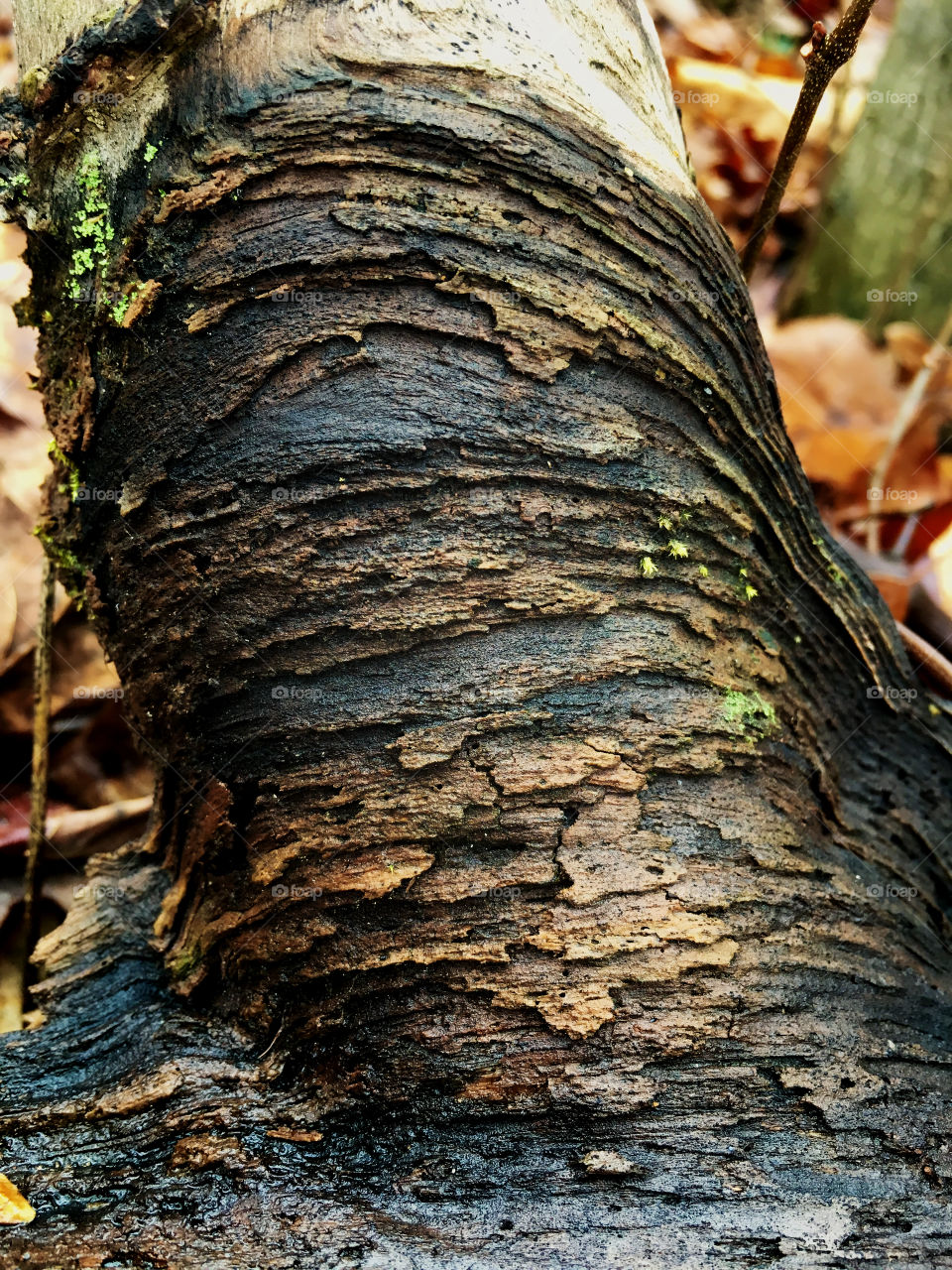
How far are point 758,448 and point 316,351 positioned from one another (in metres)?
0.70

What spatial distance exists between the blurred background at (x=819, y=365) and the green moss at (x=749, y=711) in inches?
31.0

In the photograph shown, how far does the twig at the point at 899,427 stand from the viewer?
2.97 metres

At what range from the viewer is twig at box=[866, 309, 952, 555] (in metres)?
2.97

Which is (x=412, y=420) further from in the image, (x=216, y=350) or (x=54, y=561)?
(x=54, y=561)

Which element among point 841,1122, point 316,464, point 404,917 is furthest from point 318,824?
point 841,1122

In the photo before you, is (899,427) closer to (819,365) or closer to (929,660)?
(819,365)

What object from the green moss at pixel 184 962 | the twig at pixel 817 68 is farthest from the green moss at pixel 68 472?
the twig at pixel 817 68

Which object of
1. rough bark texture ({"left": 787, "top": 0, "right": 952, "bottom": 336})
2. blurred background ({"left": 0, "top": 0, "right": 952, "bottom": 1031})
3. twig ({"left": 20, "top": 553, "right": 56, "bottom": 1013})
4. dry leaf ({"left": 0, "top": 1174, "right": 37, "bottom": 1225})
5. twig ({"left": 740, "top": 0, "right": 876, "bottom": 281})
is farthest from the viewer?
rough bark texture ({"left": 787, "top": 0, "right": 952, "bottom": 336})

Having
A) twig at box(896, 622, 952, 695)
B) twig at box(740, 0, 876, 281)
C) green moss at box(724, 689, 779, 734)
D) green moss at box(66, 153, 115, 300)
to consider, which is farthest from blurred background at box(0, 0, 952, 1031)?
green moss at box(66, 153, 115, 300)

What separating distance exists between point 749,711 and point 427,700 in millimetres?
477

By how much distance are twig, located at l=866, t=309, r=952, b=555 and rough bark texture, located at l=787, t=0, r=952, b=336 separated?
1.46 ft

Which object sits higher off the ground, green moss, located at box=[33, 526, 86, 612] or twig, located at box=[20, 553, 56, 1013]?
green moss, located at box=[33, 526, 86, 612]

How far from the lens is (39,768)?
205 cm

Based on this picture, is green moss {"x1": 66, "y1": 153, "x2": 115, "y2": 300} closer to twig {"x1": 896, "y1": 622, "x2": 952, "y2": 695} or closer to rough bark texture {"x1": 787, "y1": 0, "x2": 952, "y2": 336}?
twig {"x1": 896, "y1": 622, "x2": 952, "y2": 695}
